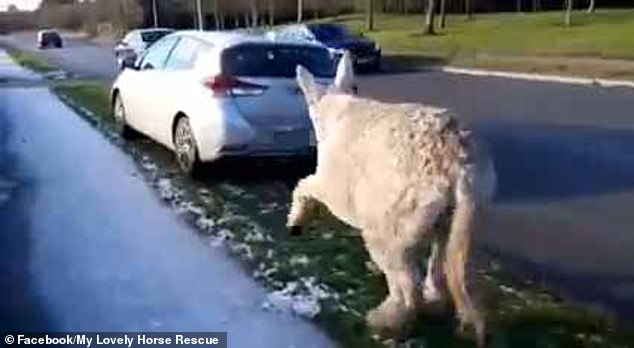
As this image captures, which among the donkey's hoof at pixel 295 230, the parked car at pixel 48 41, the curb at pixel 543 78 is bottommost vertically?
the parked car at pixel 48 41

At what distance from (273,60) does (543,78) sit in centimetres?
2014

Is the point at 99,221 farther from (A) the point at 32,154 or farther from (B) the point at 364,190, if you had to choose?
(A) the point at 32,154

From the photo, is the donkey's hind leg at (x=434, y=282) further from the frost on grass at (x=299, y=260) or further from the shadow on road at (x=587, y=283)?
the frost on grass at (x=299, y=260)

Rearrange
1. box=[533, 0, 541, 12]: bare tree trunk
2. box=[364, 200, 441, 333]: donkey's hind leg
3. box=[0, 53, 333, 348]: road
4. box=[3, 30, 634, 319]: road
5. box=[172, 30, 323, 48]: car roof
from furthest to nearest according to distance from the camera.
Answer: box=[533, 0, 541, 12]: bare tree trunk, box=[172, 30, 323, 48]: car roof, box=[3, 30, 634, 319]: road, box=[0, 53, 333, 348]: road, box=[364, 200, 441, 333]: donkey's hind leg

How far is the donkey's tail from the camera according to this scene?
5719 mm

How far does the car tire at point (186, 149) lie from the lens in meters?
12.1

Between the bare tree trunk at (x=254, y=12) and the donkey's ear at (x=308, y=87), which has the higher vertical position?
the donkey's ear at (x=308, y=87)

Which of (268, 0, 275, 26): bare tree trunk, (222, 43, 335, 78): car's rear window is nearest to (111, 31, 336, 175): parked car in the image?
(222, 43, 335, 78): car's rear window

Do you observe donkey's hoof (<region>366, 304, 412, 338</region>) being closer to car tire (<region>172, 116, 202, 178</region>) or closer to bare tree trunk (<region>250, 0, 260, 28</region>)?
car tire (<region>172, 116, 202, 178</region>)

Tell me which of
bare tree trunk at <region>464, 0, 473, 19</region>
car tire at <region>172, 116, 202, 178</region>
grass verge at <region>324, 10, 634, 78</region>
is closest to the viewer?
car tire at <region>172, 116, 202, 178</region>

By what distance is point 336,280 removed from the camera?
7191mm

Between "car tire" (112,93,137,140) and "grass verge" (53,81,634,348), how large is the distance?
437 centimetres

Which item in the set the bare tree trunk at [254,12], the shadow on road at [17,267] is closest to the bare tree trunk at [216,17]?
the bare tree trunk at [254,12]

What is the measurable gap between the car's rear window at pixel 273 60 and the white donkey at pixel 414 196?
18.6 feet
